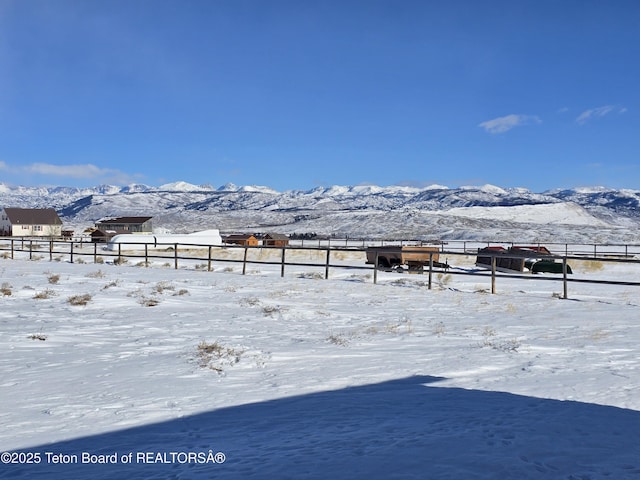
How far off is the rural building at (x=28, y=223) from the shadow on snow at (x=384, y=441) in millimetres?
102454

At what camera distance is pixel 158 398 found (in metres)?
6.36

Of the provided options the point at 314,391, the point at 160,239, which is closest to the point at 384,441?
the point at 314,391

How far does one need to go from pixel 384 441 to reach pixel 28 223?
110 meters

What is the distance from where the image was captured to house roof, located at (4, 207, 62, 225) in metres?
100

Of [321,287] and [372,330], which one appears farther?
[321,287]

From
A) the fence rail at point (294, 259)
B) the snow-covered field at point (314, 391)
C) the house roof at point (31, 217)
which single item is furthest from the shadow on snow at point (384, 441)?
the house roof at point (31, 217)

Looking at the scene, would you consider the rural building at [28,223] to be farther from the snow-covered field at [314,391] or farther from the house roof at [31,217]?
the snow-covered field at [314,391]

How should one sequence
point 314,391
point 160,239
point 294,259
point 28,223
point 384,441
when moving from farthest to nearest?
1. point 28,223
2. point 160,239
3. point 294,259
4. point 314,391
5. point 384,441

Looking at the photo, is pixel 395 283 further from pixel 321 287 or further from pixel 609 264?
pixel 609 264

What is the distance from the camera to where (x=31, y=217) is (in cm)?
10238

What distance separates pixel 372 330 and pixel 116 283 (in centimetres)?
1059

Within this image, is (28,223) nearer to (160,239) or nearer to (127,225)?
(127,225)

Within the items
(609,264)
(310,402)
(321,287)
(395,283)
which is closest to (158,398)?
(310,402)

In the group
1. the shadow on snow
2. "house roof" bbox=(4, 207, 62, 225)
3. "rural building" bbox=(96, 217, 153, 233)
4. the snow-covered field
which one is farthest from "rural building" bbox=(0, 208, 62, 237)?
the shadow on snow
